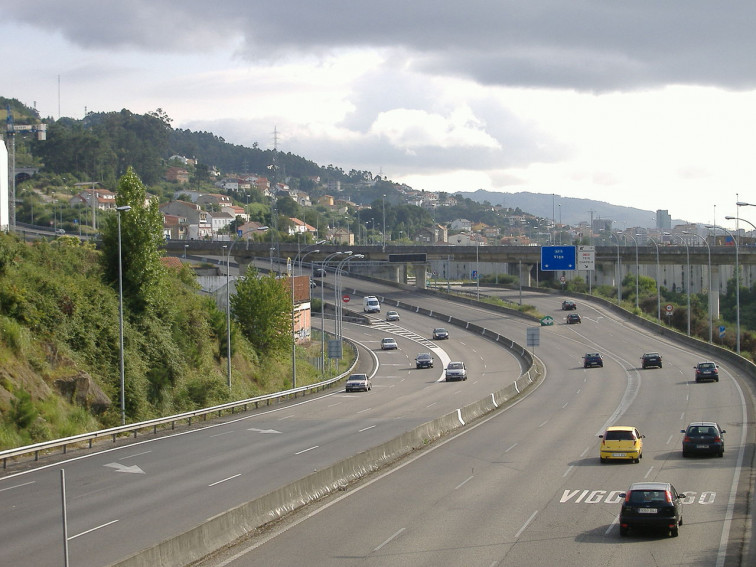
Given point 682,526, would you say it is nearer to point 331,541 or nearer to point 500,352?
point 331,541

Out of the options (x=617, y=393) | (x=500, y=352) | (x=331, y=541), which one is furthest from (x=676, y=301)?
(x=331, y=541)

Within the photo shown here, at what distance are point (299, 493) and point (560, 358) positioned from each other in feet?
194

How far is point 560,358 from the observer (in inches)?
3164

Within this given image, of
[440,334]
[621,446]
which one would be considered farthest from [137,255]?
[440,334]

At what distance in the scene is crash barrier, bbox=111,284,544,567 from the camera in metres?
17.2

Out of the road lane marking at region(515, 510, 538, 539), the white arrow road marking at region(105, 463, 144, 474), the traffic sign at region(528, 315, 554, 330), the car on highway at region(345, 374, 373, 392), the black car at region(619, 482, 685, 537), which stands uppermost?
the black car at region(619, 482, 685, 537)

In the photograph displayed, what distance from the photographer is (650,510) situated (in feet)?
67.3

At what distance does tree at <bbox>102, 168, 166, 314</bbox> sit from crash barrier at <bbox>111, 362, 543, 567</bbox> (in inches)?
745

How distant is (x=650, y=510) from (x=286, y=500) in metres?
8.23

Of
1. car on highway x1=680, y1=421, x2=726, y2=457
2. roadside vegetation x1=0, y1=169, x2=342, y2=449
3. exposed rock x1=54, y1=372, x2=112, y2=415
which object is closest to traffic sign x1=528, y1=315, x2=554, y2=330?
roadside vegetation x1=0, y1=169, x2=342, y2=449

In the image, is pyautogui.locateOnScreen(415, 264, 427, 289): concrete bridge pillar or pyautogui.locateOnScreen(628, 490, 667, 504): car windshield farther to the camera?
pyautogui.locateOnScreen(415, 264, 427, 289): concrete bridge pillar

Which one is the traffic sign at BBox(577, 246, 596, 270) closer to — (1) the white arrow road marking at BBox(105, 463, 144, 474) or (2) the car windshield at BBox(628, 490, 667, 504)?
(1) the white arrow road marking at BBox(105, 463, 144, 474)

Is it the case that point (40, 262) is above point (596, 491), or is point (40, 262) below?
above

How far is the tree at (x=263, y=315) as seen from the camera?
66062 mm
